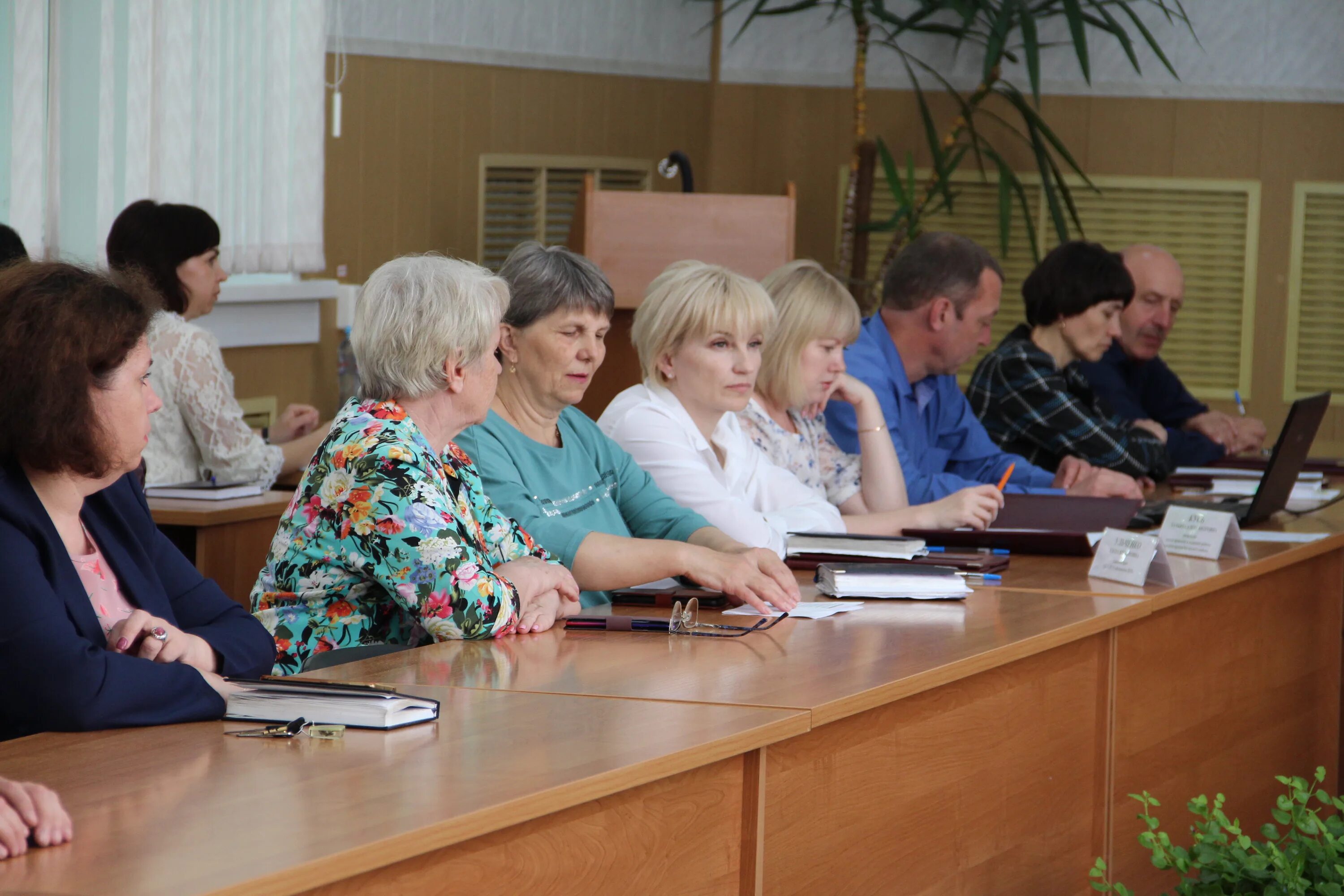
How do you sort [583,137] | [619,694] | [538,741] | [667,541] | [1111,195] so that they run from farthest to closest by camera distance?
[1111,195]
[583,137]
[667,541]
[619,694]
[538,741]

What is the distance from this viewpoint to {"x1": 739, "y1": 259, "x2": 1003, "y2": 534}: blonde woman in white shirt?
3447 mm

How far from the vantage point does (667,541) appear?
8.21ft

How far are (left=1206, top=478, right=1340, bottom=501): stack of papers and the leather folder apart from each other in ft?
2.98

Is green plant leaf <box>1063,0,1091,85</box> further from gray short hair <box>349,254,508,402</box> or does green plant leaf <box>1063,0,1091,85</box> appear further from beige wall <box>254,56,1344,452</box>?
gray short hair <box>349,254,508,402</box>

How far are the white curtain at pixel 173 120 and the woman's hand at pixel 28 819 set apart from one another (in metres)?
3.25

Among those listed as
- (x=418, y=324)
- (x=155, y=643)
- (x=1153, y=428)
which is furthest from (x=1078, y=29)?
(x=155, y=643)

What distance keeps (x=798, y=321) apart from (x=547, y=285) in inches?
35.4

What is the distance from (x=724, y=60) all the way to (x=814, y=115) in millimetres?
480

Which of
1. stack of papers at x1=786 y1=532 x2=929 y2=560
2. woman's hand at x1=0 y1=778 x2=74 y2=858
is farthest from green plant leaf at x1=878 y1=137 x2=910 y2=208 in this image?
woman's hand at x1=0 y1=778 x2=74 y2=858

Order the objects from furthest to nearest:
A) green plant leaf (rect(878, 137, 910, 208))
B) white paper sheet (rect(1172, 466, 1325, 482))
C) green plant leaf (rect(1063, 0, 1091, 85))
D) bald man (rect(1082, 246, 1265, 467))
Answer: green plant leaf (rect(878, 137, 910, 208)) < green plant leaf (rect(1063, 0, 1091, 85)) < bald man (rect(1082, 246, 1265, 467)) < white paper sheet (rect(1172, 466, 1325, 482))

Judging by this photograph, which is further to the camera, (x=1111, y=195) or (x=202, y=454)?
(x=1111, y=195)

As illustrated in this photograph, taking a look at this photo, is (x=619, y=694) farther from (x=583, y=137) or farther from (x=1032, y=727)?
(x=583, y=137)

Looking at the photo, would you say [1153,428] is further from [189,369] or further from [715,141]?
[715,141]

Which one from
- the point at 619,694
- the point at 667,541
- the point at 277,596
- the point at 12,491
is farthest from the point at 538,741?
the point at 667,541
